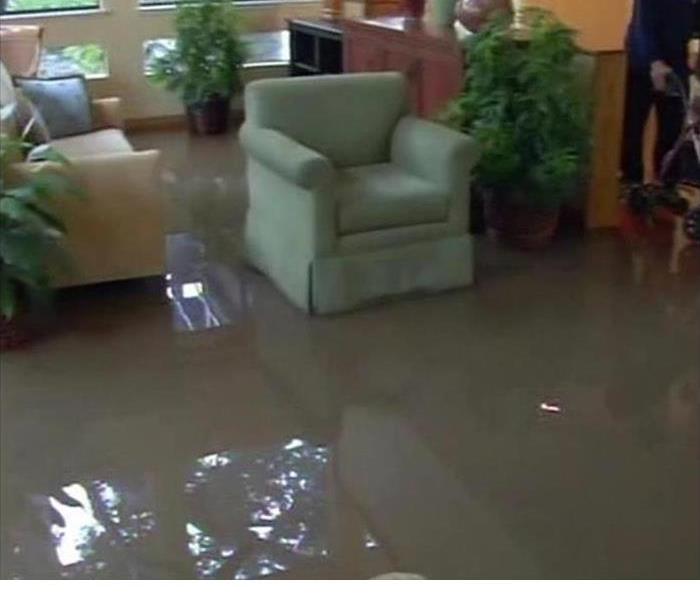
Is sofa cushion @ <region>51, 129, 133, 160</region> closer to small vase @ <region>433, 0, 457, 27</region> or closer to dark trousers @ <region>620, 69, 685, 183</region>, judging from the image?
small vase @ <region>433, 0, 457, 27</region>

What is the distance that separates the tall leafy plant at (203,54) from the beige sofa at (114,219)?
3256 millimetres

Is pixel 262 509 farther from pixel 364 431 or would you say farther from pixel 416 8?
pixel 416 8

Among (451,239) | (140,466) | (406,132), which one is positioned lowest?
(140,466)

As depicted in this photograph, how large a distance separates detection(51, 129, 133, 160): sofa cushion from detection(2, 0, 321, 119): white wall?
2.24m

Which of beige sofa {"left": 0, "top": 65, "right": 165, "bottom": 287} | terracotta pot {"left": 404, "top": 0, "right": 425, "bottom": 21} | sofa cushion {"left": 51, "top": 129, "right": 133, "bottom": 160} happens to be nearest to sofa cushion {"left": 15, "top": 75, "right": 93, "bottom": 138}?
sofa cushion {"left": 51, "top": 129, "right": 133, "bottom": 160}

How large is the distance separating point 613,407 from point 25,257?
2.15 meters

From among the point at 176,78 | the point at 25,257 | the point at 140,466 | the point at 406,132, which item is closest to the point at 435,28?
the point at 406,132

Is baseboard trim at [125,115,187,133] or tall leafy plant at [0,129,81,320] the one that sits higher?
tall leafy plant at [0,129,81,320]

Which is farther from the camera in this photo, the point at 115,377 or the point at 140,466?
the point at 115,377

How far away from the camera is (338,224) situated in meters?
4.35

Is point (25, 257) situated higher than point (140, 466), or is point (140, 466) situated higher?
point (25, 257)

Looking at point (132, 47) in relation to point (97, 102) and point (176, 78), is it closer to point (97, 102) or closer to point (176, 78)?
point (176, 78)

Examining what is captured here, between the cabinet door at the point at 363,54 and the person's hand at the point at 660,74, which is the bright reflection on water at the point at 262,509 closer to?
the person's hand at the point at 660,74

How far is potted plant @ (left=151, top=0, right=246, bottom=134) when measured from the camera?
7676mm
